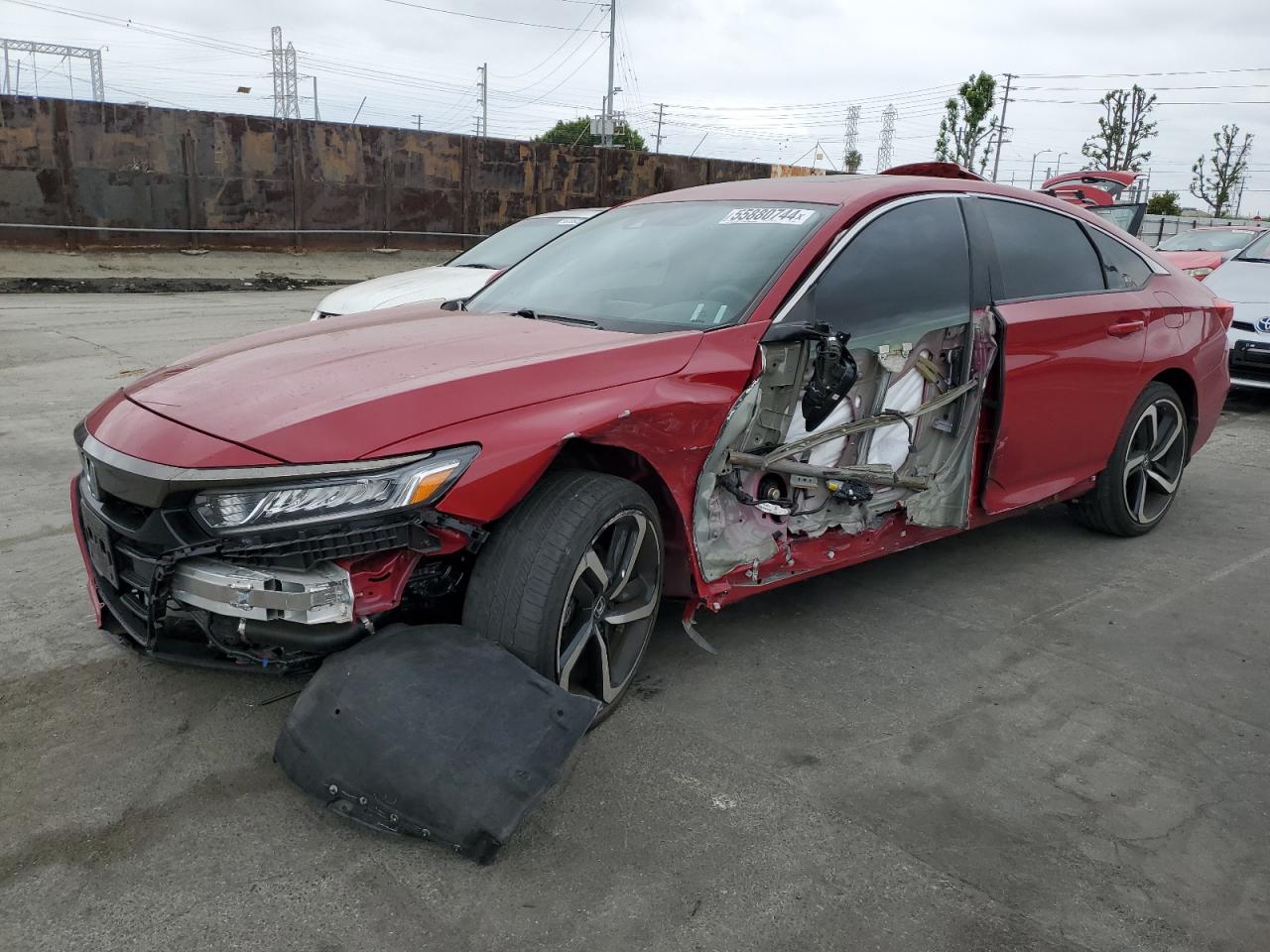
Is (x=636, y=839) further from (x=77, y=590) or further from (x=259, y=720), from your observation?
(x=77, y=590)

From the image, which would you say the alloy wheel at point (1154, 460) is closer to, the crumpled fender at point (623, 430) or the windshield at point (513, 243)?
the crumpled fender at point (623, 430)

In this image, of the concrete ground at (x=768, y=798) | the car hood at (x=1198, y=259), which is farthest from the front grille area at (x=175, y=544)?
the car hood at (x=1198, y=259)

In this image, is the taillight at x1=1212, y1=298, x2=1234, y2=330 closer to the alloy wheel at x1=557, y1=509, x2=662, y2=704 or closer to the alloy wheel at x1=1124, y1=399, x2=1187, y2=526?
the alloy wheel at x1=1124, y1=399, x2=1187, y2=526

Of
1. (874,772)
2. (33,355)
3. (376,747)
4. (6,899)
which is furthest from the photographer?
(33,355)

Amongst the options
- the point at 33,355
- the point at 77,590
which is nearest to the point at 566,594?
the point at 77,590

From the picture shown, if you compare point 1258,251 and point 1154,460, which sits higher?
point 1258,251

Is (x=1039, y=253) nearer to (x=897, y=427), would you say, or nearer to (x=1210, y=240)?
(x=897, y=427)

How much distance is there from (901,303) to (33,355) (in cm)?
858

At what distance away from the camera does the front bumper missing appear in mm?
2488

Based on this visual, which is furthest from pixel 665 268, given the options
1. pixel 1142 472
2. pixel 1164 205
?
pixel 1164 205

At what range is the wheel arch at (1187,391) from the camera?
507cm

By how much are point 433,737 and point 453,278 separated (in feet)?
20.4

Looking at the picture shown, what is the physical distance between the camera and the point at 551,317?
358 cm

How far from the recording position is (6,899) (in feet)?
7.36
